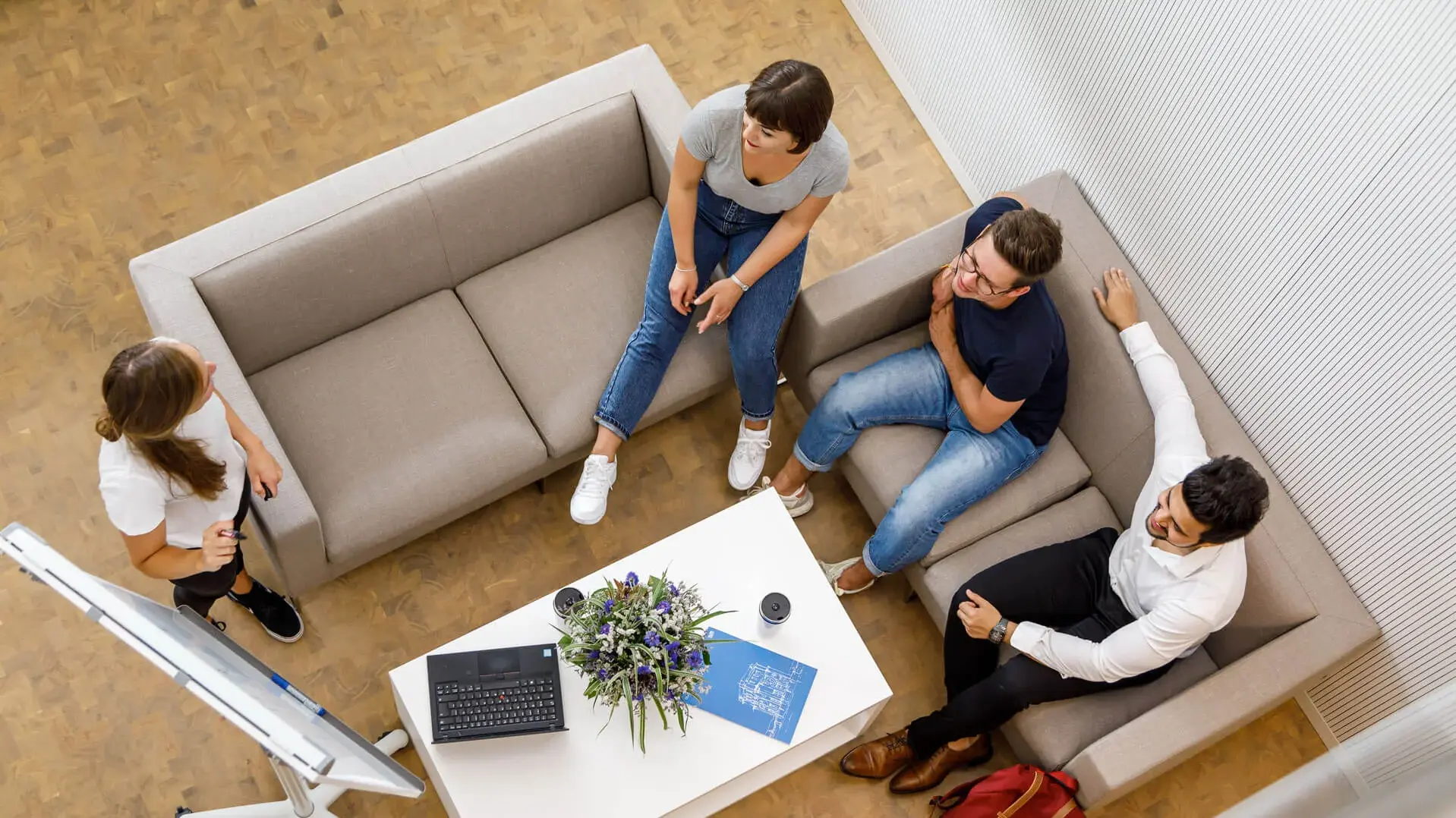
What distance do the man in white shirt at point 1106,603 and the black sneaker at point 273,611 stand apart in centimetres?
146

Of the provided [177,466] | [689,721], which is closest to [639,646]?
[689,721]

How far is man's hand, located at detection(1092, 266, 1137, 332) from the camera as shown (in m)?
2.80

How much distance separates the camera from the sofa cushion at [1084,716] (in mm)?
2650

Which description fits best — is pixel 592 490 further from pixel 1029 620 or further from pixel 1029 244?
pixel 1029 244

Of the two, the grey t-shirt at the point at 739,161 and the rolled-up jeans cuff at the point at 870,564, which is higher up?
the grey t-shirt at the point at 739,161

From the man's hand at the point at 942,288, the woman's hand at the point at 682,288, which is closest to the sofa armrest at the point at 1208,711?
the man's hand at the point at 942,288

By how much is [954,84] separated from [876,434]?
1.26m

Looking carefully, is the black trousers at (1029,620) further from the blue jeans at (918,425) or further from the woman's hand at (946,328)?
the woman's hand at (946,328)

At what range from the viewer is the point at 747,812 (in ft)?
9.46

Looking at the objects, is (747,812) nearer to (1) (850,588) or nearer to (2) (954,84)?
(1) (850,588)

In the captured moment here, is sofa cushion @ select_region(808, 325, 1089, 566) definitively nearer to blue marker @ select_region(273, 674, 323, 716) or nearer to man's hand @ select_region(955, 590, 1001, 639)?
man's hand @ select_region(955, 590, 1001, 639)

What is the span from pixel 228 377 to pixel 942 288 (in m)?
1.68

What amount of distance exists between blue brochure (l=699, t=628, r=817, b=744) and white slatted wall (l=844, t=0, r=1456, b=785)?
4.25 feet

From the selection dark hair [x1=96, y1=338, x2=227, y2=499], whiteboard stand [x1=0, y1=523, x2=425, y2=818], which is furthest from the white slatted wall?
dark hair [x1=96, y1=338, x2=227, y2=499]
